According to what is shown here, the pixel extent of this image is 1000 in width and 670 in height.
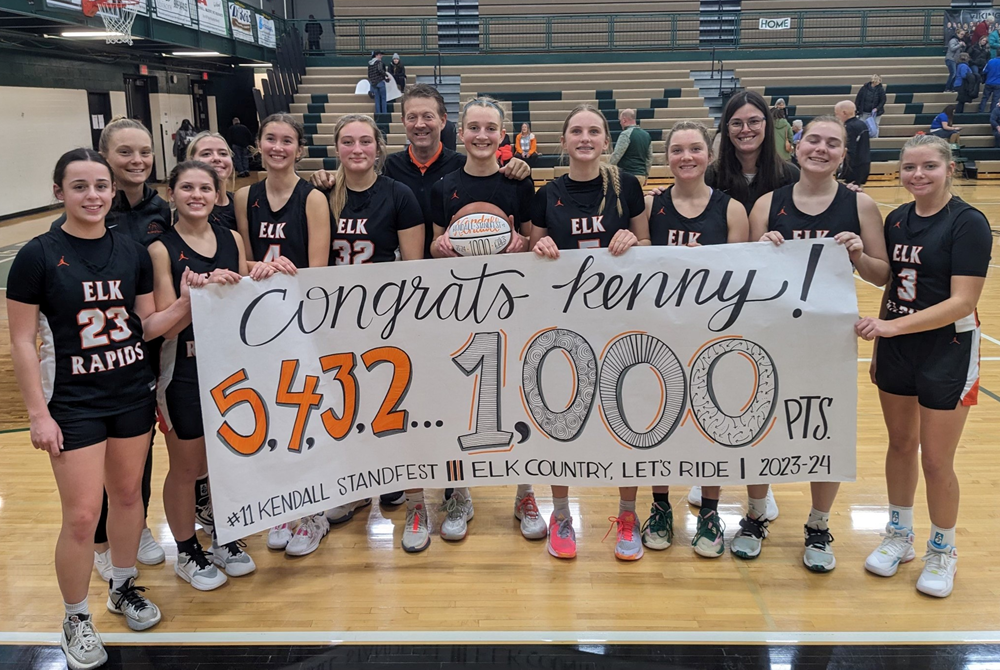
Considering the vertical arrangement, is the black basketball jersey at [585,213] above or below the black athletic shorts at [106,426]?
above

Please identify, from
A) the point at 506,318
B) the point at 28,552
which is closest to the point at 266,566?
the point at 28,552

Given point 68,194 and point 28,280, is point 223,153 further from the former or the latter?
point 28,280

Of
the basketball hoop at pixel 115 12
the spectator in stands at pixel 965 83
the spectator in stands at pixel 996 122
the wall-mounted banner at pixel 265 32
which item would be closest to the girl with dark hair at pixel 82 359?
the basketball hoop at pixel 115 12

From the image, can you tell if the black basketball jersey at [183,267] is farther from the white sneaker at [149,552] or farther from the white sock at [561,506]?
the white sock at [561,506]

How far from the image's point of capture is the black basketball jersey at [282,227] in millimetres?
3102

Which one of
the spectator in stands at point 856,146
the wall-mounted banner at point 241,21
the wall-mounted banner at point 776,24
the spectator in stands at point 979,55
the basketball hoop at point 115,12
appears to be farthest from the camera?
the wall-mounted banner at point 776,24

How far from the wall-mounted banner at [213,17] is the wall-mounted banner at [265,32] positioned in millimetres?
2393

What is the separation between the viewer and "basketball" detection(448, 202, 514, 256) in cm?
307

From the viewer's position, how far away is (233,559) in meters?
3.13

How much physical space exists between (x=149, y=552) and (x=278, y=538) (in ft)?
1.73

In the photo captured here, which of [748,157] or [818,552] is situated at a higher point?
[748,157]

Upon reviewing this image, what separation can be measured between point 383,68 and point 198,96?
7.62 metres

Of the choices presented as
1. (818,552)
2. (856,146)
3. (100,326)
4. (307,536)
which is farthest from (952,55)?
(100,326)

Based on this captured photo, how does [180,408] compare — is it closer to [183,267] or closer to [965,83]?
[183,267]
